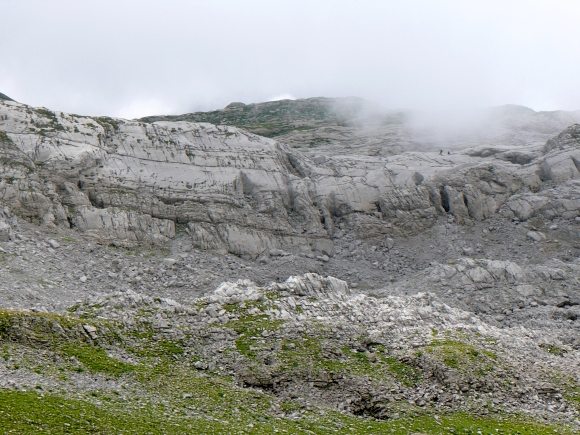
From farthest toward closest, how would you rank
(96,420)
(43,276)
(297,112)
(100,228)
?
(297,112) < (100,228) < (43,276) < (96,420)

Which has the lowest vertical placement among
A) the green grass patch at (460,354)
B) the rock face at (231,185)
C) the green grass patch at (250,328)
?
the green grass patch at (460,354)

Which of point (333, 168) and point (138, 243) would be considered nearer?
Answer: point (138, 243)

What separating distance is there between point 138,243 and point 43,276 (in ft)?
41.8

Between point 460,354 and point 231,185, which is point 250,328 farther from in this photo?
point 231,185

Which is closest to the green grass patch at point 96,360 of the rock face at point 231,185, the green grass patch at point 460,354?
the green grass patch at point 460,354

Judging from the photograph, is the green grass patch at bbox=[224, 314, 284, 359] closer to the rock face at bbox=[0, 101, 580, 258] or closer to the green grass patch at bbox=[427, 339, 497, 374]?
the green grass patch at bbox=[427, 339, 497, 374]

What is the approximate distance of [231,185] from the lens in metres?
65.7

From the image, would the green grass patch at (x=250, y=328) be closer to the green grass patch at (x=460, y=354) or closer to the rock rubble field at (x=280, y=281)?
the rock rubble field at (x=280, y=281)

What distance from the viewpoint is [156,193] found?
62.0 meters

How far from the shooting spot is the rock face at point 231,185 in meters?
57.9

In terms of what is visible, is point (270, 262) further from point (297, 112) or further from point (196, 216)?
point (297, 112)

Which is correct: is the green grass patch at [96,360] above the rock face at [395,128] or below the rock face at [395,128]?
below

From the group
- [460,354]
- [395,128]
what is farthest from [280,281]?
[395,128]

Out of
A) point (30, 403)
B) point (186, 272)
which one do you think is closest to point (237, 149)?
point (186, 272)
